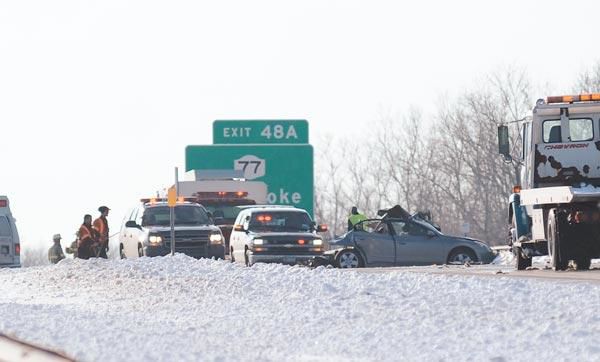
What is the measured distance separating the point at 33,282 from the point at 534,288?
928 cm

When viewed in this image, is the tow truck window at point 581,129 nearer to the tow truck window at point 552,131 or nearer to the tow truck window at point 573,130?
the tow truck window at point 573,130

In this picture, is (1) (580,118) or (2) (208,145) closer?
(1) (580,118)

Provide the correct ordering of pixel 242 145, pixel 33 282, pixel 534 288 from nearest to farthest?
pixel 534 288, pixel 33 282, pixel 242 145

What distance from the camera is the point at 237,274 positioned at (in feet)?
77.4

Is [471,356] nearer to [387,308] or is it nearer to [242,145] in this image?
[387,308]

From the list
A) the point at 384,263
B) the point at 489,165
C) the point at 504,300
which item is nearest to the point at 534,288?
the point at 504,300

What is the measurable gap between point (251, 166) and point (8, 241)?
1851cm

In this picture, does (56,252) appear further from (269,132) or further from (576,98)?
(576,98)

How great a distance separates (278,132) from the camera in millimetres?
56188

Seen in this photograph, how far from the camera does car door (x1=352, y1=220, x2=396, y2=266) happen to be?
122 feet

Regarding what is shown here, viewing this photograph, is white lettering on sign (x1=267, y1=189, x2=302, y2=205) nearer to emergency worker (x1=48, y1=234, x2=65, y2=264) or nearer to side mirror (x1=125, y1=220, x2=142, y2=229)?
emergency worker (x1=48, y1=234, x2=65, y2=264)

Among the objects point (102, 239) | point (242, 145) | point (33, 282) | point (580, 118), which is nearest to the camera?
point (33, 282)

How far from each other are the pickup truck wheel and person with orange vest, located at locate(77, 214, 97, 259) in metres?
11.8

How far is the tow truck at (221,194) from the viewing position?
43.9 metres
